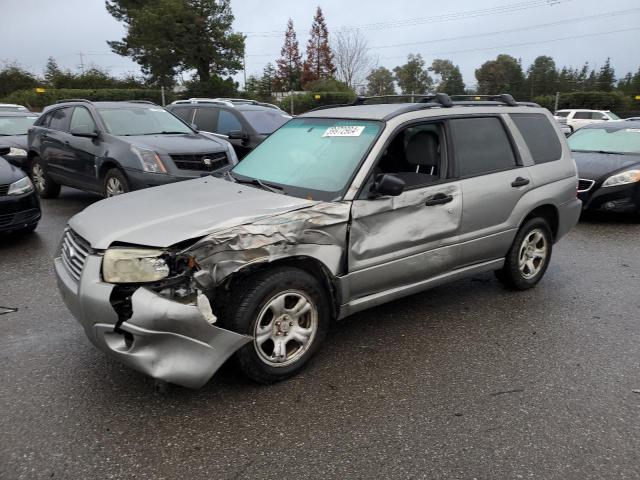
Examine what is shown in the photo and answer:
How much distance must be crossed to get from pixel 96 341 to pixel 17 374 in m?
0.84

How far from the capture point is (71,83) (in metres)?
43.8

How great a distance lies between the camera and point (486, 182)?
168 inches

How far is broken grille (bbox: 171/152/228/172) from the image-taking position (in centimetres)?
721

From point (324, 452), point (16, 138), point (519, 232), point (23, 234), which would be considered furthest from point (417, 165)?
point (16, 138)

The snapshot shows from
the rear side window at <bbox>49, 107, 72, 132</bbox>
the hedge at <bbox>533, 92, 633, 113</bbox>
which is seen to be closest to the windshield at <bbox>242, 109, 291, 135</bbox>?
the rear side window at <bbox>49, 107, 72, 132</bbox>

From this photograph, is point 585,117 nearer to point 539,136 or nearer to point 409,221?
point 539,136

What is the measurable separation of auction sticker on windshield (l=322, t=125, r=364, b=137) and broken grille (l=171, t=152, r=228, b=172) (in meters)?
3.72

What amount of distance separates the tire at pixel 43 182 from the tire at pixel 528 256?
7.97m

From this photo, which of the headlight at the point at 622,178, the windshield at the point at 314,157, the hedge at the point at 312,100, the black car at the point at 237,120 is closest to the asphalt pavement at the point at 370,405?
the windshield at the point at 314,157

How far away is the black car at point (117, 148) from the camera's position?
7086 mm

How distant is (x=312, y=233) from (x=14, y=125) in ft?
35.8

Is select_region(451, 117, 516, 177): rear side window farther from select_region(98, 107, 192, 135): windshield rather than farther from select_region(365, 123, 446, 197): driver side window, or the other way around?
select_region(98, 107, 192, 135): windshield

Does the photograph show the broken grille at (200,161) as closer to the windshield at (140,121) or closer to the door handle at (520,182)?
the windshield at (140,121)

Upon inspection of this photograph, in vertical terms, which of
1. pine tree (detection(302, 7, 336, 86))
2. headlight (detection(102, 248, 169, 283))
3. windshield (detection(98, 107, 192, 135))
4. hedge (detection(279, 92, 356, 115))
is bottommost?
headlight (detection(102, 248, 169, 283))
